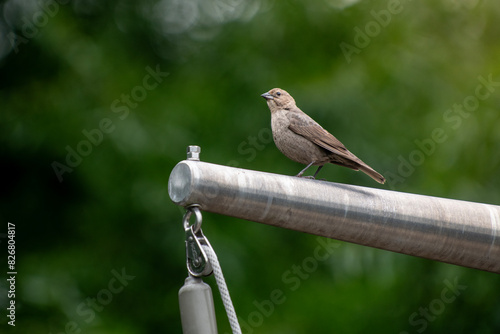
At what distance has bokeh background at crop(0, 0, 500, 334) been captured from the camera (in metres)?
6.75

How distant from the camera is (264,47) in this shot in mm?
7500

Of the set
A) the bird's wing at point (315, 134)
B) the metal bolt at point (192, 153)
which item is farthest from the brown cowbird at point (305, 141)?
the metal bolt at point (192, 153)

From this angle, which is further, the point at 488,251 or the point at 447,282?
the point at 447,282

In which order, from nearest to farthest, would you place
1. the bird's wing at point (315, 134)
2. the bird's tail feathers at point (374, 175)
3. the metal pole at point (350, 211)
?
the metal pole at point (350, 211), the bird's tail feathers at point (374, 175), the bird's wing at point (315, 134)

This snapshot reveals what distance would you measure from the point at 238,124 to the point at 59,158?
172 cm

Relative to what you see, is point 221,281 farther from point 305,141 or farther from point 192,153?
point 305,141

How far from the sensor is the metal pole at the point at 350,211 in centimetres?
248

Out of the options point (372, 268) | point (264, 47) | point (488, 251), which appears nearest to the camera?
point (488, 251)

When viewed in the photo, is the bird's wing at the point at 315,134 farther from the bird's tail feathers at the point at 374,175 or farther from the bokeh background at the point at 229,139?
the bokeh background at the point at 229,139

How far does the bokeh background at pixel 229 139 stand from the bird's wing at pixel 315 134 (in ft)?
5.48

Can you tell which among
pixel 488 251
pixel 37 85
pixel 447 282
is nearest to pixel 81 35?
pixel 37 85

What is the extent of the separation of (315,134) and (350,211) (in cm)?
216

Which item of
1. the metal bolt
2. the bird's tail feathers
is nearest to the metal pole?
the metal bolt

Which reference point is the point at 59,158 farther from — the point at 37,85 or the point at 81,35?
the point at 81,35
